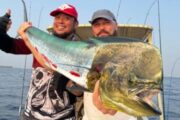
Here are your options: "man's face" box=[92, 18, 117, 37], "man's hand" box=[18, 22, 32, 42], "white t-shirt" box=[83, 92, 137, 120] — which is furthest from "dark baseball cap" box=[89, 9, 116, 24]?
"white t-shirt" box=[83, 92, 137, 120]

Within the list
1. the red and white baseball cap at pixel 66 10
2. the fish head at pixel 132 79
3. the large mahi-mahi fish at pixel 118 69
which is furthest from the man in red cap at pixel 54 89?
the fish head at pixel 132 79

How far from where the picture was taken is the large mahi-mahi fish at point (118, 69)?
7.63 feet

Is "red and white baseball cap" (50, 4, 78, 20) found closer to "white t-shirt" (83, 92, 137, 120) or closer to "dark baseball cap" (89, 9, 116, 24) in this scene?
"dark baseball cap" (89, 9, 116, 24)

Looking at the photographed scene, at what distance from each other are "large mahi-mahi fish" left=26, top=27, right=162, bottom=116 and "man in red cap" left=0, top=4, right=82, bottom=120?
103 centimetres

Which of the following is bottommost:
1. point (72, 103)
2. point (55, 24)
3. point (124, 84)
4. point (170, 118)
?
point (170, 118)

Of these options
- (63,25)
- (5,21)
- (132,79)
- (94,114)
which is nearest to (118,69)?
(132,79)

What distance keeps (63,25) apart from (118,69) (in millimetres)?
1540

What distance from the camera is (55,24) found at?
389 centimetres

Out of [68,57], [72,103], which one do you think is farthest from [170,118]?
[68,57]

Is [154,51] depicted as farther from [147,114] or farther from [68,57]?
[68,57]

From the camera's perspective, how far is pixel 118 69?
246 cm

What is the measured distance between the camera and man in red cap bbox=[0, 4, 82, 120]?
3885mm

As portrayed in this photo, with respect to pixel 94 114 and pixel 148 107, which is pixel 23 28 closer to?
pixel 94 114

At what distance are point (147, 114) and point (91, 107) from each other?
0.96 meters
